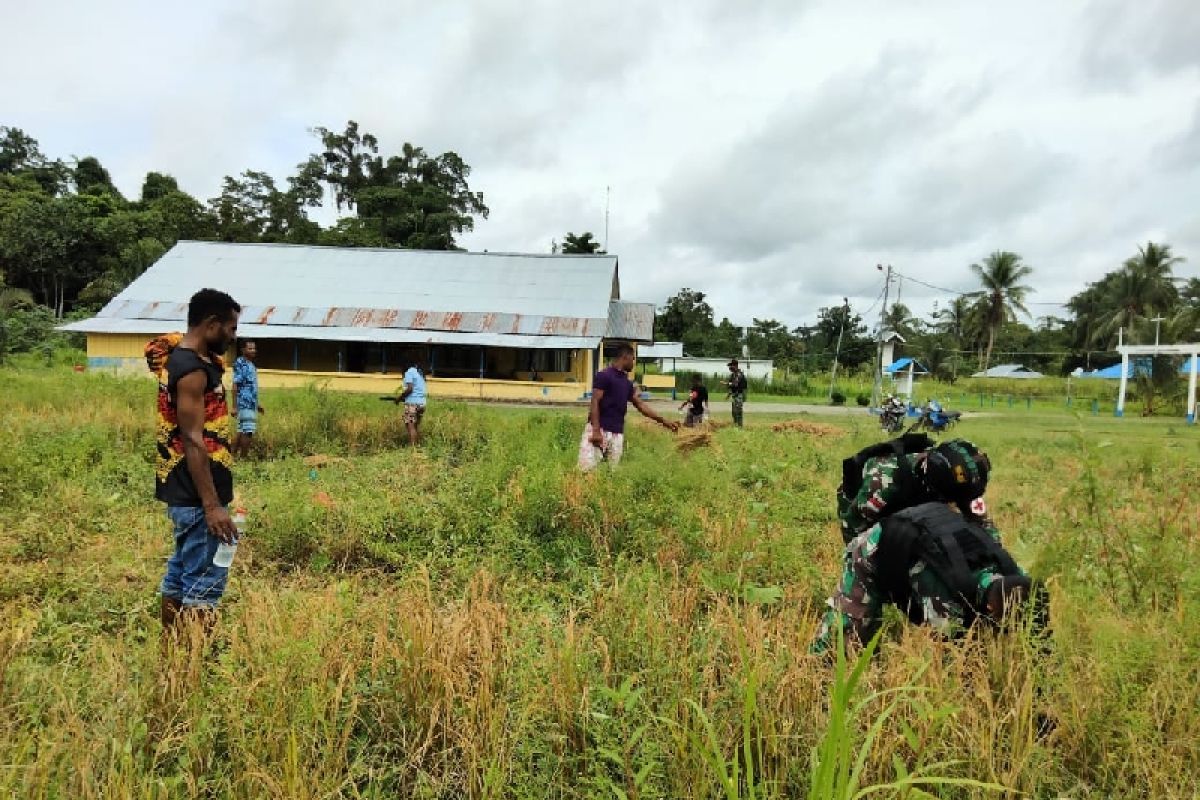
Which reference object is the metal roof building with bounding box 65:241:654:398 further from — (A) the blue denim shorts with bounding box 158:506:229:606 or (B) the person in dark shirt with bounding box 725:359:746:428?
(A) the blue denim shorts with bounding box 158:506:229:606

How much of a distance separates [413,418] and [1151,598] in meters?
8.04

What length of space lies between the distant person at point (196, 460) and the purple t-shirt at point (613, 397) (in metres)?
3.37

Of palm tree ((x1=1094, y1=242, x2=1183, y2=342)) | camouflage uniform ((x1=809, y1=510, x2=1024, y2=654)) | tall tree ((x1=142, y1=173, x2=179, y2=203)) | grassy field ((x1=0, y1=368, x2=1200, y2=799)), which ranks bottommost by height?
grassy field ((x1=0, y1=368, x2=1200, y2=799))

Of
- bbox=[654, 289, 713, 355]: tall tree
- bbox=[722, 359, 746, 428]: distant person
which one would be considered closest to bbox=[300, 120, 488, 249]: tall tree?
bbox=[654, 289, 713, 355]: tall tree

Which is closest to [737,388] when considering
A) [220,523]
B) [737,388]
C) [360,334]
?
[737,388]

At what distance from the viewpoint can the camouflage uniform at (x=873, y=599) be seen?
2307 mm

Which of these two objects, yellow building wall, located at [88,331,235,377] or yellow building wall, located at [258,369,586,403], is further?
yellow building wall, located at [88,331,235,377]

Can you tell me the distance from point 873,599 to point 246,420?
7024mm

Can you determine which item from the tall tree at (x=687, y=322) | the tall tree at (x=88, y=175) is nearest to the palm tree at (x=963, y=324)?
the tall tree at (x=687, y=322)

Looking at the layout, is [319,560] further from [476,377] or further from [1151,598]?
[476,377]

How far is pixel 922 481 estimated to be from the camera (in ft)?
8.24

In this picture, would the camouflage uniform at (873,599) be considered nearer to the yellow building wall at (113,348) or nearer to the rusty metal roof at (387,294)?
the rusty metal roof at (387,294)

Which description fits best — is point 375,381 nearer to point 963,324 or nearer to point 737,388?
point 737,388

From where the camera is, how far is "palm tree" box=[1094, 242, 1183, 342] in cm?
4059
